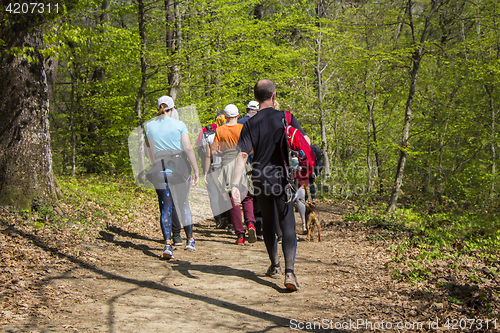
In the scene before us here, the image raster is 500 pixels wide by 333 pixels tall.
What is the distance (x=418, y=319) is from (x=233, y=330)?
1.74 m

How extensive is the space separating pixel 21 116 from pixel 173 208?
272cm

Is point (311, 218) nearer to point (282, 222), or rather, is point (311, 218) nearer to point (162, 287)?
point (282, 222)

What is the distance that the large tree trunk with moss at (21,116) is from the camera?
18.9 feet

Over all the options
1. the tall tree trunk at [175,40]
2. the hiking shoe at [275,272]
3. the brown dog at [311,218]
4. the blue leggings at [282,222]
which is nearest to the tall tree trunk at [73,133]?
the tall tree trunk at [175,40]

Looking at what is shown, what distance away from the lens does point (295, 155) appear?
A: 414cm

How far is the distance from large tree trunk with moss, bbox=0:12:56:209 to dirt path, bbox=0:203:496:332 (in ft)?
4.39

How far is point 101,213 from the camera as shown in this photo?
298 inches

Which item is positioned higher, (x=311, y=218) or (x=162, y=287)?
(x=311, y=218)

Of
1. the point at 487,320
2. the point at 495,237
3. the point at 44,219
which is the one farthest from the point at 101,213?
the point at 495,237

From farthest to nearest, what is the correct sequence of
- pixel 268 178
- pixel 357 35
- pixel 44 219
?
pixel 357 35, pixel 44 219, pixel 268 178

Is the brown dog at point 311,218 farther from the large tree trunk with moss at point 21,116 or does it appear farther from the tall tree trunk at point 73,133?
the tall tree trunk at point 73,133

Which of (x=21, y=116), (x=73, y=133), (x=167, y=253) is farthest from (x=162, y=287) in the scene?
(x=73, y=133)

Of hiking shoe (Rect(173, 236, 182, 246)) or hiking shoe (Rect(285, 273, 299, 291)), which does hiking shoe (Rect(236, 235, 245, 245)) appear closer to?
hiking shoe (Rect(173, 236, 182, 246))

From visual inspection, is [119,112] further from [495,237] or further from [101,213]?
[495,237]
